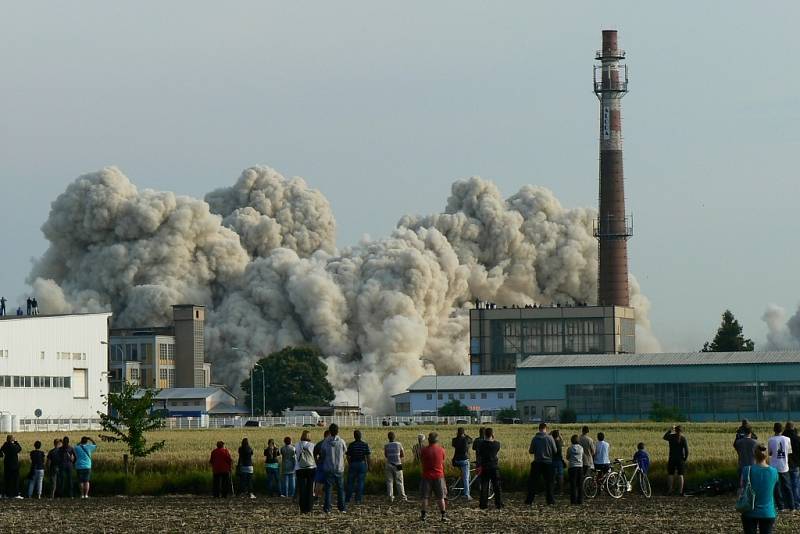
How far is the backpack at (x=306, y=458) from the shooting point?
32125 millimetres

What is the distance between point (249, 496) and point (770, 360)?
246 ft

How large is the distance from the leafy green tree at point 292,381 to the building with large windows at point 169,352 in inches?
221

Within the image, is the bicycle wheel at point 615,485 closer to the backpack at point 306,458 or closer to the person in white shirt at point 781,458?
the person in white shirt at point 781,458

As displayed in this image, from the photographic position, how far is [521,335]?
472ft

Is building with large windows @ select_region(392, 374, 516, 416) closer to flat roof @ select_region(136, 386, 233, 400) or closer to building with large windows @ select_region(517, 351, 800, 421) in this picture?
building with large windows @ select_region(517, 351, 800, 421)

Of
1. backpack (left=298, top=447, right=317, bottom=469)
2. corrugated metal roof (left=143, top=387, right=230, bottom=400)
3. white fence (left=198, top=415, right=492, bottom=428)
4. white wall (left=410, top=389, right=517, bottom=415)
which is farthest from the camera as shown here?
corrugated metal roof (left=143, top=387, right=230, bottom=400)

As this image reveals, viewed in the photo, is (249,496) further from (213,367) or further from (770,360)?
(213,367)

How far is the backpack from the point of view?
105ft

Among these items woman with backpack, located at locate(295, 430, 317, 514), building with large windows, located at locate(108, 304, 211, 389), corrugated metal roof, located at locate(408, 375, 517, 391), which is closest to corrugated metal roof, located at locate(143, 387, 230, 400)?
building with large windows, located at locate(108, 304, 211, 389)

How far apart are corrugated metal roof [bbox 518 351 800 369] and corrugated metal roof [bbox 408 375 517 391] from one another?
13.7m

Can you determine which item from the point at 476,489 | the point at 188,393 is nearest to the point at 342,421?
the point at 188,393

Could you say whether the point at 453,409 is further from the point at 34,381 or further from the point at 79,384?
the point at 34,381

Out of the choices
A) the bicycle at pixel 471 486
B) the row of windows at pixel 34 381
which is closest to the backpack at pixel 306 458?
the bicycle at pixel 471 486

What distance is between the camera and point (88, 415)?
96625mm
